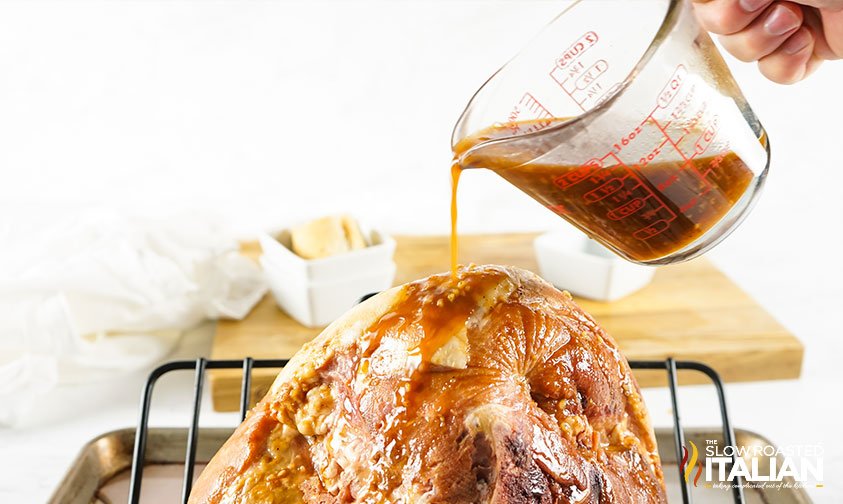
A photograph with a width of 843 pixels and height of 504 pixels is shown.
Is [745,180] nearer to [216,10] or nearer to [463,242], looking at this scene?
[463,242]

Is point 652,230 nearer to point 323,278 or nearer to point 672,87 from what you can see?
point 672,87

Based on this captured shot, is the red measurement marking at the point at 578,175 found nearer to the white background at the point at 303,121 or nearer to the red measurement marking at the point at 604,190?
the red measurement marking at the point at 604,190

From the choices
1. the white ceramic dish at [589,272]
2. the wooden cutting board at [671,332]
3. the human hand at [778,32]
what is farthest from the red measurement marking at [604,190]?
the white ceramic dish at [589,272]

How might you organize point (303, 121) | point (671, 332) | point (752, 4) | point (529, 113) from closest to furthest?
1. point (529, 113)
2. point (752, 4)
3. point (671, 332)
4. point (303, 121)

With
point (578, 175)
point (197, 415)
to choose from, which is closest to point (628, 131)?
point (578, 175)

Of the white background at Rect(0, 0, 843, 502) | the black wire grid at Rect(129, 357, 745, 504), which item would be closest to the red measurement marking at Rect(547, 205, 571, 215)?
the black wire grid at Rect(129, 357, 745, 504)

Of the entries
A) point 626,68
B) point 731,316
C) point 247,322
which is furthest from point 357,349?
point 731,316

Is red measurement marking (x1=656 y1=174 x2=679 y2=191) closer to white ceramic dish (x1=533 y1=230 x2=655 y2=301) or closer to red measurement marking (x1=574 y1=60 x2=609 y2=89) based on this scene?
red measurement marking (x1=574 y1=60 x2=609 y2=89)
